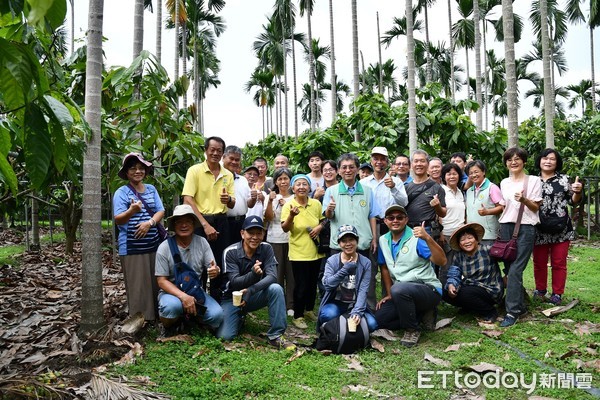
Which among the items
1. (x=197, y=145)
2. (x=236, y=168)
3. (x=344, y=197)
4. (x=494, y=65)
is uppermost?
(x=494, y=65)

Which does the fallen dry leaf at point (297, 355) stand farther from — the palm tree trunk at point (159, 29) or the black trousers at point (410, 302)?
the palm tree trunk at point (159, 29)

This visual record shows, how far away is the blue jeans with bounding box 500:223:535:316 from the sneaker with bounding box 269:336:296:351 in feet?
8.47

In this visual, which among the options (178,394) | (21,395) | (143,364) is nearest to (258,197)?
(143,364)

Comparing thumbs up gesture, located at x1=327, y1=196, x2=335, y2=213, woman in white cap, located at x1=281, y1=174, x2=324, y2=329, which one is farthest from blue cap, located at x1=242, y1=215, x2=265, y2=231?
thumbs up gesture, located at x1=327, y1=196, x2=335, y2=213

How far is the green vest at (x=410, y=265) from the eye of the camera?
519cm

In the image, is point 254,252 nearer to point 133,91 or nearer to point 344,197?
point 344,197

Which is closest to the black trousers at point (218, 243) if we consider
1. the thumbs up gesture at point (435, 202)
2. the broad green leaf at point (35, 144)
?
the thumbs up gesture at point (435, 202)

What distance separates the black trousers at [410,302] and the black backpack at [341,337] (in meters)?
0.45

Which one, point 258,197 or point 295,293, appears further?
point 258,197

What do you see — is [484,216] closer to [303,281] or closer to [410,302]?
[410,302]

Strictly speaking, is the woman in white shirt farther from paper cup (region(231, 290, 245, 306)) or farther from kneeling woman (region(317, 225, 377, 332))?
paper cup (region(231, 290, 245, 306))

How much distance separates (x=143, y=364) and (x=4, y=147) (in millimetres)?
2607

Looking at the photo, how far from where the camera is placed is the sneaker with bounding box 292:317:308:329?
5582 millimetres

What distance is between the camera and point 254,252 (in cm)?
512
